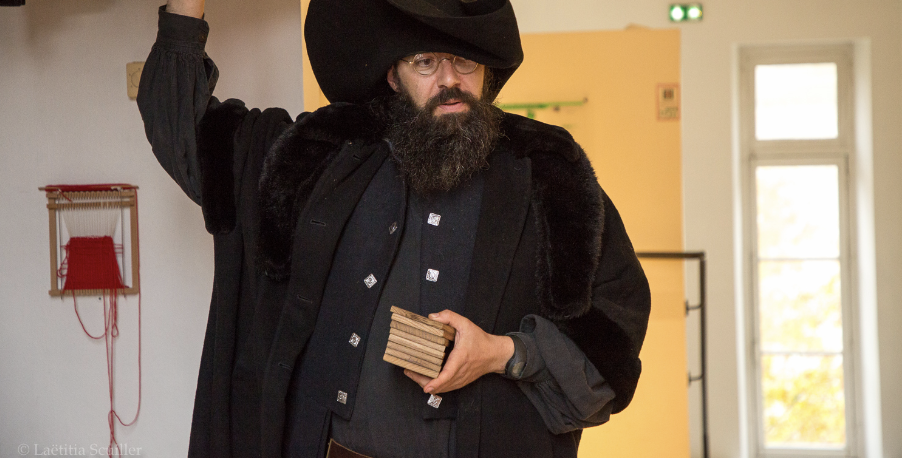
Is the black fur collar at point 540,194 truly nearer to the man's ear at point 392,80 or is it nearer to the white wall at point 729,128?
the man's ear at point 392,80

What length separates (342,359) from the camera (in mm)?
1394

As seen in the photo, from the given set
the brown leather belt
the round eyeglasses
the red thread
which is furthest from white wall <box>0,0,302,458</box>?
the brown leather belt

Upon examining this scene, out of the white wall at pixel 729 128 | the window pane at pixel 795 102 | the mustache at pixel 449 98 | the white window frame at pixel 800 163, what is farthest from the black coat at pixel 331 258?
the window pane at pixel 795 102

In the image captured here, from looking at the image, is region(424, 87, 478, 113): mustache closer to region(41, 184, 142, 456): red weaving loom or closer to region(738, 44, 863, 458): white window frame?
region(41, 184, 142, 456): red weaving loom

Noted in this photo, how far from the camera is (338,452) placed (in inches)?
54.6

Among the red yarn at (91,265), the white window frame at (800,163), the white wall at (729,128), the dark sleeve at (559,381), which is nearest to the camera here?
the dark sleeve at (559,381)

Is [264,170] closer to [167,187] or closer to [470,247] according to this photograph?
[470,247]

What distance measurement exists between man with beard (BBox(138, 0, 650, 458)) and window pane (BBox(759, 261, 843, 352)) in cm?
383

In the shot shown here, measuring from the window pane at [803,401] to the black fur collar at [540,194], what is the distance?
4025 mm

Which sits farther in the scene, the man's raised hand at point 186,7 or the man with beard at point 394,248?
the man's raised hand at point 186,7

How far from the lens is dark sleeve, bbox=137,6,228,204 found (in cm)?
150

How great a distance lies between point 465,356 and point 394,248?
0.27 m

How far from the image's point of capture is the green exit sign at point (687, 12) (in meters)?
4.50

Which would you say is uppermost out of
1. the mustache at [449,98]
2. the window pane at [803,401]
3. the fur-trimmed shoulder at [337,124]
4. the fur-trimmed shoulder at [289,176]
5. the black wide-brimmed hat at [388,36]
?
the black wide-brimmed hat at [388,36]
